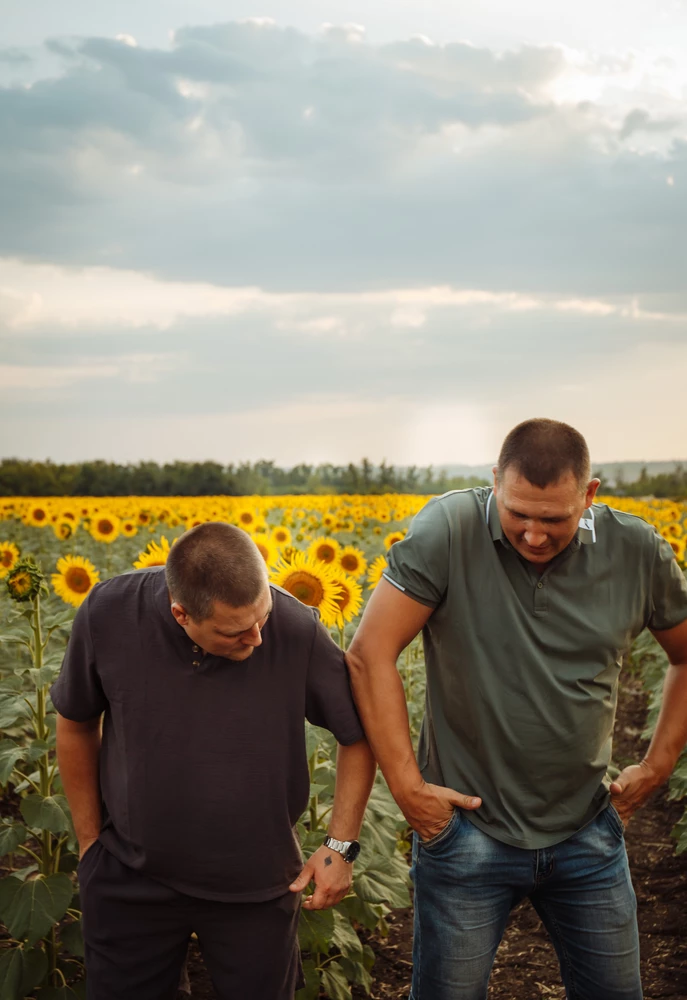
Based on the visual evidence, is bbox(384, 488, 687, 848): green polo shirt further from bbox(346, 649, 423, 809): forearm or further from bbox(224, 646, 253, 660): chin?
bbox(224, 646, 253, 660): chin

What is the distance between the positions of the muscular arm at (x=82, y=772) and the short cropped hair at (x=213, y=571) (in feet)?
2.00

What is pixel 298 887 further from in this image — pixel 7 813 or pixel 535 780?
pixel 7 813

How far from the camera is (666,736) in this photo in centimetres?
318

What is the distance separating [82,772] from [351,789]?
80 centimetres

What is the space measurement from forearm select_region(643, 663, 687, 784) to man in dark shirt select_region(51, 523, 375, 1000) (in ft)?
3.51

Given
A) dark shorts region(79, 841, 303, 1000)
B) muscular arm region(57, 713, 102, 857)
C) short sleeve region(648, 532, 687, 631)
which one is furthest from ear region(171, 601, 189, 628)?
short sleeve region(648, 532, 687, 631)

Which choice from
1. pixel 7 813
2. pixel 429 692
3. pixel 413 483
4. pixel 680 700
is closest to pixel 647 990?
pixel 680 700

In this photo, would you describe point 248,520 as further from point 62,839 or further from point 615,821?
point 615,821

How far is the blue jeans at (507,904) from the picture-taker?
2.83 metres

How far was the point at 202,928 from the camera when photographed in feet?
8.89

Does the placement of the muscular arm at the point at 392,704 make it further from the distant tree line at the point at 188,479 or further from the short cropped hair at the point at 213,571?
the distant tree line at the point at 188,479

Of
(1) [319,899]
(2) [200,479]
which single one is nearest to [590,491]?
(1) [319,899]

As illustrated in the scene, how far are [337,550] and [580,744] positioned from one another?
12.2 feet

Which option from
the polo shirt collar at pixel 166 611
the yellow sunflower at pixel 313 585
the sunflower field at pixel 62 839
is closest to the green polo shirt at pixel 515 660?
the polo shirt collar at pixel 166 611
